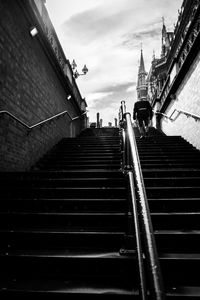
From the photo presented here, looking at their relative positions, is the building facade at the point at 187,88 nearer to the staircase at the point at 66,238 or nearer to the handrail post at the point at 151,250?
the staircase at the point at 66,238

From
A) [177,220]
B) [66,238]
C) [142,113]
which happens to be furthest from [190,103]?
[66,238]

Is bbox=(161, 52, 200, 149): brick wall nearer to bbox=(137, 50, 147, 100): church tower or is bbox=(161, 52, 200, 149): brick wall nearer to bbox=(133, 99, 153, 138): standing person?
bbox=(133, 99, 153, 138): standing person

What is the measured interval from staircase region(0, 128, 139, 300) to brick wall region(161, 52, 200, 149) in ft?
10.8

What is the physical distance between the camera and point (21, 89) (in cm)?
448

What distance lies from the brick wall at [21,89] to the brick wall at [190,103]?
407 centimetres

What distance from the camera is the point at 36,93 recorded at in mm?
5355

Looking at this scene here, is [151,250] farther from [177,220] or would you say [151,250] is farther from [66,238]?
[177,220]

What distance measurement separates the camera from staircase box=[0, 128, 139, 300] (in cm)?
185

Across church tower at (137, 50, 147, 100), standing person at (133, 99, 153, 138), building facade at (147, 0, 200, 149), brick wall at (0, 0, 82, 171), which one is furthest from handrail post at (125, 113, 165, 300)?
church tower at (137, 50, 147, 100)

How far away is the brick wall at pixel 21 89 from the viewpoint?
3.81 meters

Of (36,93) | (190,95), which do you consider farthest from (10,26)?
(190,95)

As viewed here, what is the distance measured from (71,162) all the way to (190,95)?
3.96 metres

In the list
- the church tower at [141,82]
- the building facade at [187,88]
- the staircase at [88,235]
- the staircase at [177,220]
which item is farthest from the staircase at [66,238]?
the church tower at [141,82]

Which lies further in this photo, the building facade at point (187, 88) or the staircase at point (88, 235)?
the building facade at point (187, 88)
